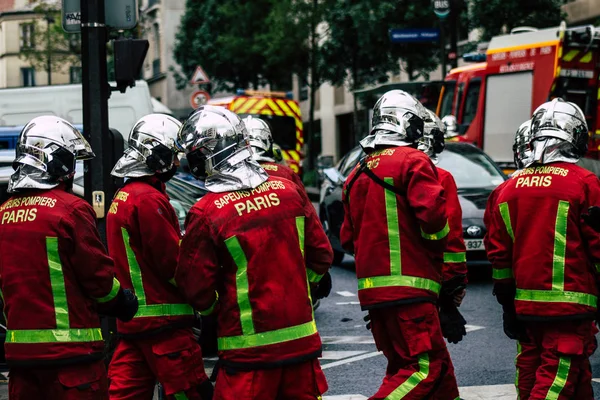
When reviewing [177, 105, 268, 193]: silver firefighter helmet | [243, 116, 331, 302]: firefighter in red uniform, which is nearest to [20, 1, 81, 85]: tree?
[243, 116, 331, 302]: firefighter in red uniform

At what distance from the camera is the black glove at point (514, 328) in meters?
5.68

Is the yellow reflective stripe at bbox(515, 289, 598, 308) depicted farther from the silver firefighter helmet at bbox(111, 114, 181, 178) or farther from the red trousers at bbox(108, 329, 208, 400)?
the silver firefighter helmet at bbox(111, 114, 181, 178)

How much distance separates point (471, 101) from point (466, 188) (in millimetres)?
5787

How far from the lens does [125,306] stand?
4805mm

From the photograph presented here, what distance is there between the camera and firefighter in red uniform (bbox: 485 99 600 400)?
5.36 metres

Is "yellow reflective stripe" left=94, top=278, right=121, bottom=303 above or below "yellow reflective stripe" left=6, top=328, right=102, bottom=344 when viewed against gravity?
above

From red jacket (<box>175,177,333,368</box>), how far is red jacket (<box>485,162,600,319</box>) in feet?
4.95

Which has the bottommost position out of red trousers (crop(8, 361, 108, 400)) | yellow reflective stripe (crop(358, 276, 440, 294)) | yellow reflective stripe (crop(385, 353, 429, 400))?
yellow reflective stripe (crop(385, 353, 429, 400))

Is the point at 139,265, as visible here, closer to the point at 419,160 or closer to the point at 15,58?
the point at 419,160

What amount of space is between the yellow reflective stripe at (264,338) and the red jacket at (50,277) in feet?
2.12

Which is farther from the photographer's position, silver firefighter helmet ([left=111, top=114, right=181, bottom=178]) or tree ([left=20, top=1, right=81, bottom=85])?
tree ([left=20, top=1, right=81, bottom=85])

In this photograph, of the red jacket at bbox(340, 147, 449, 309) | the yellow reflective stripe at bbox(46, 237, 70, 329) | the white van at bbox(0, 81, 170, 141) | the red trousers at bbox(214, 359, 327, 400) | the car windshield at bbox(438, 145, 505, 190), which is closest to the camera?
the red trousers at bbox(214, 359, 327, 400)

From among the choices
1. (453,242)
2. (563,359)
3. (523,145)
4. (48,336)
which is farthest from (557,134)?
(48,336)

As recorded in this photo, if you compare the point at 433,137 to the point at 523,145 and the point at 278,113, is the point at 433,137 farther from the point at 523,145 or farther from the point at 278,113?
the point at 278,113
